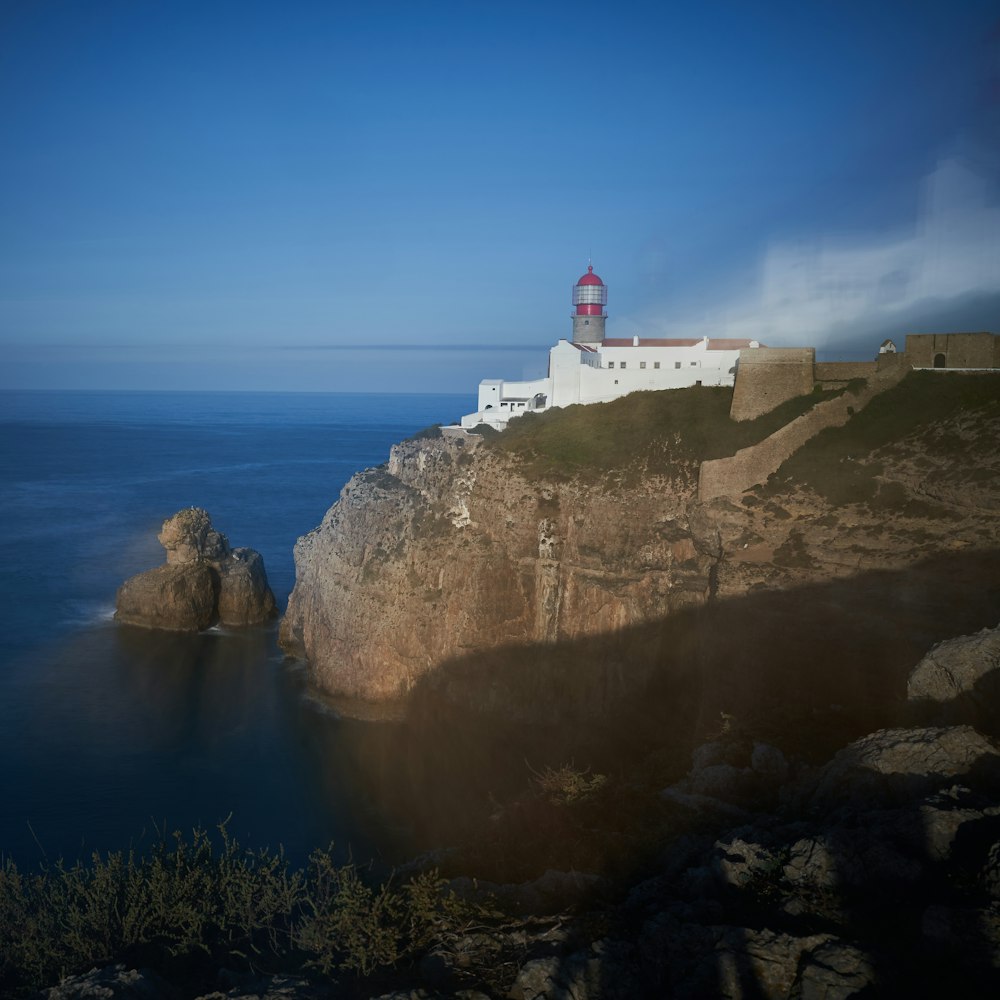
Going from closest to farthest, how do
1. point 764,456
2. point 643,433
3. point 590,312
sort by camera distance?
point 764,456
point 643,433
point 590,312

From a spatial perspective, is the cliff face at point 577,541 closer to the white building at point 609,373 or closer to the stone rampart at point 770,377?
the stone rampart at point 770,377

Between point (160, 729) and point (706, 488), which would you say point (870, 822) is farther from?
point (160, 729)

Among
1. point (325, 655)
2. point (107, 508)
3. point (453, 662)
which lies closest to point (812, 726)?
point (453, 662)

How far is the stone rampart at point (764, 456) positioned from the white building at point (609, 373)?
775cm

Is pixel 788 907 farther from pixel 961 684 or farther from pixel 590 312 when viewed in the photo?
pixel 590 312

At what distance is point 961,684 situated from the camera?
12383mm

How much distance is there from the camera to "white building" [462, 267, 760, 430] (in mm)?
32469

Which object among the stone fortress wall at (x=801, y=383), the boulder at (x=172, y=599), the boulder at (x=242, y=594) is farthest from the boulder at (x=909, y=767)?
the boulder at (x=172, y=599)

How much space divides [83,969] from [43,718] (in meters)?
16.5

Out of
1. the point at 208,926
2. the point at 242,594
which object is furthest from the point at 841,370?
the point at 242,594

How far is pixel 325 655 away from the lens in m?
27.0

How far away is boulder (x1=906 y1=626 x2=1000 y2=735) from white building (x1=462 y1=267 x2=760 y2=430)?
1918cm

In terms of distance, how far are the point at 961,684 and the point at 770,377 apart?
1521cm

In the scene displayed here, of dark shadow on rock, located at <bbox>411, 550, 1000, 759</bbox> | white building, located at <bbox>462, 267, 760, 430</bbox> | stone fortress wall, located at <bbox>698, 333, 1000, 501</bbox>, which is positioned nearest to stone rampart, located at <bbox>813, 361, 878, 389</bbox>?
stone fortress wall, located at <bbox>698, 333, 1000, 501</bbox>
